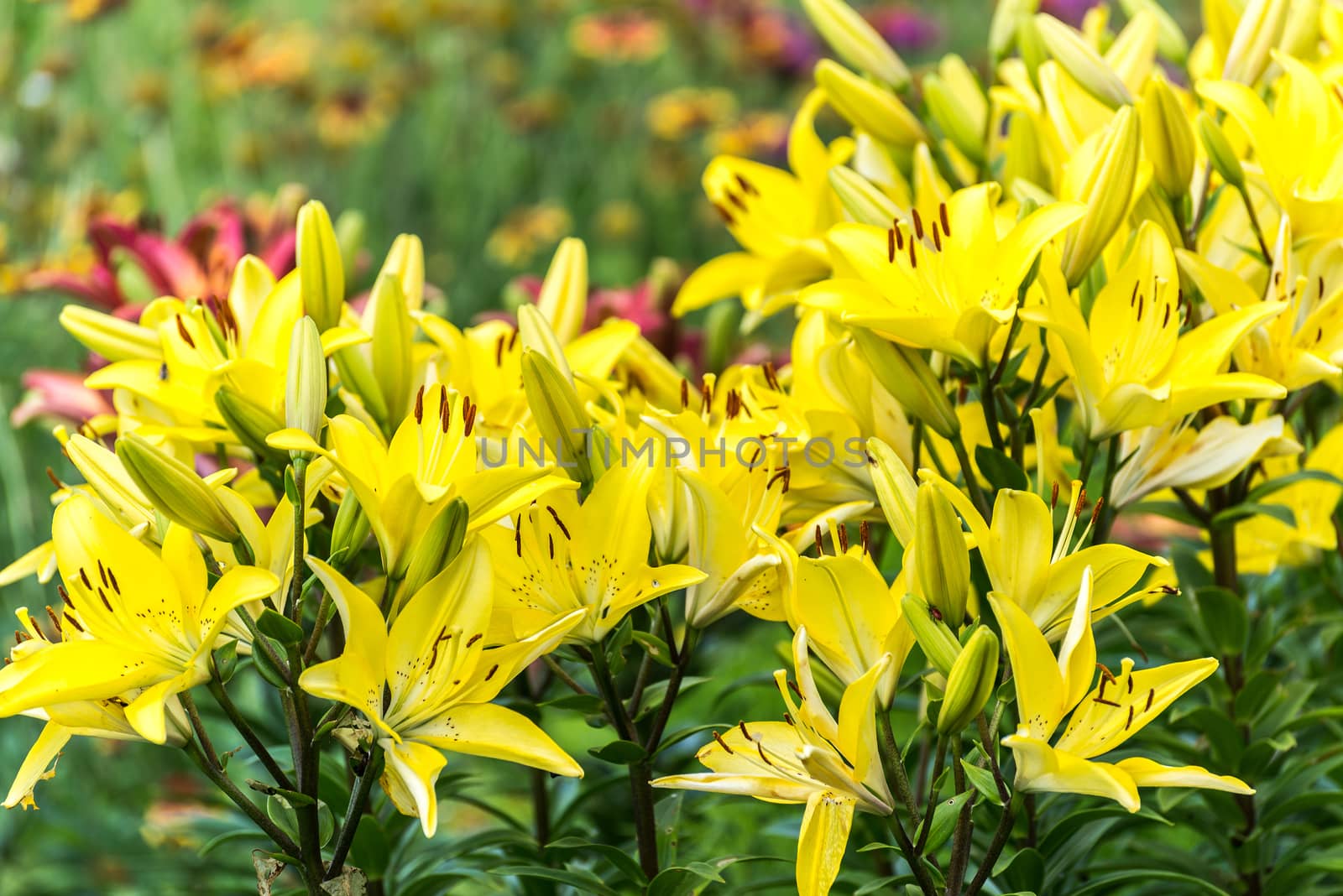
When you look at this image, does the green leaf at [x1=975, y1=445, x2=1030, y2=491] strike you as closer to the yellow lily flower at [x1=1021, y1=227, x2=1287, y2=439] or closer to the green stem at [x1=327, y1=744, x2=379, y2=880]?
the yellow lily flower at [x1=1021, y1=227, x2=1287, y2=439]

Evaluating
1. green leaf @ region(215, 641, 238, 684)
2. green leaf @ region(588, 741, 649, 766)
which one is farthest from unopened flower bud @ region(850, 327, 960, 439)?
green leaf @ region(215, 641, 238, 684)

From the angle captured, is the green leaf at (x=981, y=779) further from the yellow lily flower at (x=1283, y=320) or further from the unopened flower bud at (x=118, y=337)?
the unopened flower bud at (x=118, y=337)

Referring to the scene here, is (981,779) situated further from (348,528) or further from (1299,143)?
(1299,143)

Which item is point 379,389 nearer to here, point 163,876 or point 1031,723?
point 1031,723

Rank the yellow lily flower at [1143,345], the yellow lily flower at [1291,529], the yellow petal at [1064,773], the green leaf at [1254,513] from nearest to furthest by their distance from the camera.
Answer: the yellow petal at [1064,773]
the yellow lily flower at [1143,345]
the green leaf at [1254,513]
the yellow lily flower at [1291,529]

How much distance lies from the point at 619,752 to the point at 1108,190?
0.35 meters

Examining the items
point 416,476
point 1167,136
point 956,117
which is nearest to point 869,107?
point 956,117

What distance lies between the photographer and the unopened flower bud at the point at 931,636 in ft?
1.64

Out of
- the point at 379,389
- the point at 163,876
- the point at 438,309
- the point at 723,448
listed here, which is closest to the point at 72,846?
the point at 163,876

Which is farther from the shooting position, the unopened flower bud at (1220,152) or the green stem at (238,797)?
the unopened flower bud at (1220,152)

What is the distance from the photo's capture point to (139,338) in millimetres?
695

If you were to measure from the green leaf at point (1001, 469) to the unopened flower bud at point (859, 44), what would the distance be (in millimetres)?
322

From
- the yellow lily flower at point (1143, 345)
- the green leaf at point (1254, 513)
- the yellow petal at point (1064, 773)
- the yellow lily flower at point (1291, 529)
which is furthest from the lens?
the yellow lily flower at point (1291, 529)

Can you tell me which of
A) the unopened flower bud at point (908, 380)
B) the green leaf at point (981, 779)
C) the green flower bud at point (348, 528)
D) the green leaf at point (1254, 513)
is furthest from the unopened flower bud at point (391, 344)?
the green leaf at point (1254, 513)
